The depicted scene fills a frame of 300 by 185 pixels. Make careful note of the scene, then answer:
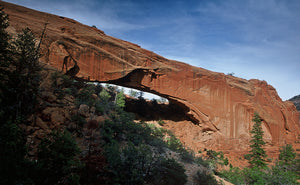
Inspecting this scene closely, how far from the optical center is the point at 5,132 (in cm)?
333

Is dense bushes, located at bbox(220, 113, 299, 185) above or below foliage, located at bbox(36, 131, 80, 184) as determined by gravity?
below

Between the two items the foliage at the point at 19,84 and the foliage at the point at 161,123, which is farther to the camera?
the foliage at the point at 161,123

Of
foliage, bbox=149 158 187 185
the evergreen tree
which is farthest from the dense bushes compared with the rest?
foliage, bbox=149 158 187 185

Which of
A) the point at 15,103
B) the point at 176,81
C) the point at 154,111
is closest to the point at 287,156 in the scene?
the point at 176,81

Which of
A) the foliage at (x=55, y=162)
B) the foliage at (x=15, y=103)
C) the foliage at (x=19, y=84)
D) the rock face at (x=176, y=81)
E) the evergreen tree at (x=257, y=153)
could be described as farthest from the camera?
the evergreen tree at (x=257, y=153)

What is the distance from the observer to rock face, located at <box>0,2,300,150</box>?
11.1 m

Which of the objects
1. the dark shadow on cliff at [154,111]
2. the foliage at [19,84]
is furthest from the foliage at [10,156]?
the dark shadow on cliff at [154,111]

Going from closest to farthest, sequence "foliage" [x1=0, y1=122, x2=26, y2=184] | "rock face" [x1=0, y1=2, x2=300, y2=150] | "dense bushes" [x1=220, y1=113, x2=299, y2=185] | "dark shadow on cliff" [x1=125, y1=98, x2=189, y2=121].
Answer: "foliage" [x1=0, y1=122, x2=26, y2=184], "dense bushes" [x1=220, y1=113, x2=299, y2=185], "rock face" [x1=0, y1=2, x2=300, y2=150], "dark shadow on cliff" [x1=125, y1=98, x2=189, y2=121]

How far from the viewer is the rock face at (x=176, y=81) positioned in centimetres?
1114

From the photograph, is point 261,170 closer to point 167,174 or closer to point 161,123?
point 161,123

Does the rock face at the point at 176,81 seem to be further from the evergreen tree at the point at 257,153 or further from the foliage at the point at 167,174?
the foliage at the point at 167,174

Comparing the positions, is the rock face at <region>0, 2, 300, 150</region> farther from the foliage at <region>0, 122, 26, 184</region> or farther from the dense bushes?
the foliage at <region>0, 122, 26, 184</region>

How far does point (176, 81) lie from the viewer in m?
16.4

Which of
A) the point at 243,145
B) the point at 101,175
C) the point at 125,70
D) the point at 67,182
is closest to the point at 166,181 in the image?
the point at 101,175
